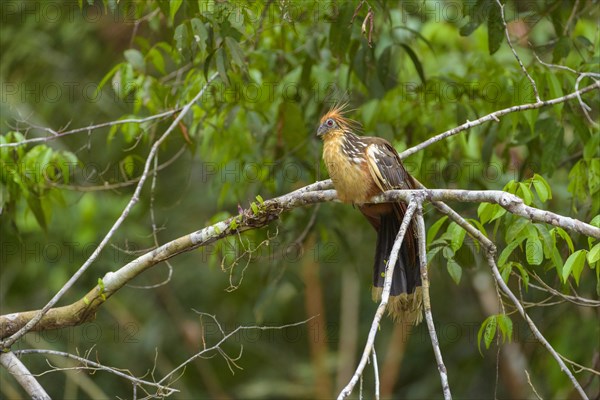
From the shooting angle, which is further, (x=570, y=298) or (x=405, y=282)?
(x=405, y=282)

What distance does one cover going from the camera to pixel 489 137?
17.0 feet

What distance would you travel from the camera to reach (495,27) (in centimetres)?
455

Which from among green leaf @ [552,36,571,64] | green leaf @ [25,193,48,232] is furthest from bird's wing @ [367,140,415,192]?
green leaf @ [25,193,48,232]

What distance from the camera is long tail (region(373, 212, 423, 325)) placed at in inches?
164

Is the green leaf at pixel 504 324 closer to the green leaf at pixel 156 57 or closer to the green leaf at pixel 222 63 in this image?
the green leaf at pixel 222 63

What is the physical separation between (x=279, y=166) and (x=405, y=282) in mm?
1684

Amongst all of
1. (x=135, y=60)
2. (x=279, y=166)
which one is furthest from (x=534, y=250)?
(x=135, y=60)

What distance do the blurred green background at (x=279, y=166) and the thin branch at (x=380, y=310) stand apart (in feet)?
1.47

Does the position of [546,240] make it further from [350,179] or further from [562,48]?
[562,48]

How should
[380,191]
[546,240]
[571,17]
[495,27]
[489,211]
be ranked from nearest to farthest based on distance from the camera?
[546,240], [489,211], [380,191], [495,27], [571,17]

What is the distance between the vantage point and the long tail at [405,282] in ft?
13.6

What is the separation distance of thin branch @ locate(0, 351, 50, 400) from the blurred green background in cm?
37

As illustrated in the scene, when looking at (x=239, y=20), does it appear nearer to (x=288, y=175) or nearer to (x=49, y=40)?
(x=288, y=175)

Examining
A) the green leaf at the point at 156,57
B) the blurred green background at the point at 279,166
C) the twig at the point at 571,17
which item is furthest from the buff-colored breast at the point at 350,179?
the twig at the point at 571,17
